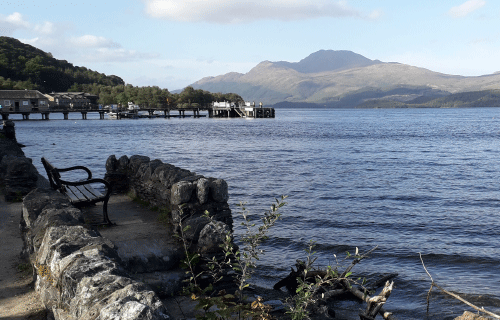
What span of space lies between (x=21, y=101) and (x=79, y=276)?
11168 cm

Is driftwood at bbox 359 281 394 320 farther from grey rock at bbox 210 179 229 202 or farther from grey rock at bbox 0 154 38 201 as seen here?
grey rock at bbox 0 154 38 201

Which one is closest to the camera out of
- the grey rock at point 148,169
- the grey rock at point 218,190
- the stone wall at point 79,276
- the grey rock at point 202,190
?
the stone wall at point 79,276

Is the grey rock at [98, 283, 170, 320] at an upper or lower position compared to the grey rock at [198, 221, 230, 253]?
upper

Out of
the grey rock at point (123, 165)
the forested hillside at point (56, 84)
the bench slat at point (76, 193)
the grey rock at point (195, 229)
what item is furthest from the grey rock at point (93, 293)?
the forested hillside at point (56, 84)

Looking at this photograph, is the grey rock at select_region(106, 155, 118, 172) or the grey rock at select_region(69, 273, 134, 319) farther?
the grey rock at select_region(106, 155, 118, 172)

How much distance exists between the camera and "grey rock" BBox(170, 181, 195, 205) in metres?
7.39

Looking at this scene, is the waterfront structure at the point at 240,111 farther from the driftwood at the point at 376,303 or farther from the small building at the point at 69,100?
the driftwood at the point at 376,303

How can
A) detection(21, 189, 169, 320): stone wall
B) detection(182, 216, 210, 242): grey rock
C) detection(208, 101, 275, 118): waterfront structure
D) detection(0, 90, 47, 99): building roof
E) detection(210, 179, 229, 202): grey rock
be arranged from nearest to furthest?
detection(21, 189, 169, 320): stone wall, detection(182, 216, 210, 242): grey rock, detection(210, 179, 229, 202): grey rock, detection(0, 90, 47, 99): building roof, detection(208, 101, 275, 118): waterfront structure

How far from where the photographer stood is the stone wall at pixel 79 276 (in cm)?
306

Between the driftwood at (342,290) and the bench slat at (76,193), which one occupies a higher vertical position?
the bench slat at (76,193)

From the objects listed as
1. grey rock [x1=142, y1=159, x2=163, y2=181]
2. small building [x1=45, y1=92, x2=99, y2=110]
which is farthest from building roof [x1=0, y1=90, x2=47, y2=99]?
grey rock [x1=142, y1=159, x2=163, y2=181]

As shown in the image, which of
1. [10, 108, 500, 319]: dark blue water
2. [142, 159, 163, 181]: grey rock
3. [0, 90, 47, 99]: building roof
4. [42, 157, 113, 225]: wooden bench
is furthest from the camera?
[0, 90, 47, 99]: building roof

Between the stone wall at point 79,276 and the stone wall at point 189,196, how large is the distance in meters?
1.63

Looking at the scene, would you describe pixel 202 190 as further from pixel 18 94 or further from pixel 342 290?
pixel 18 94
